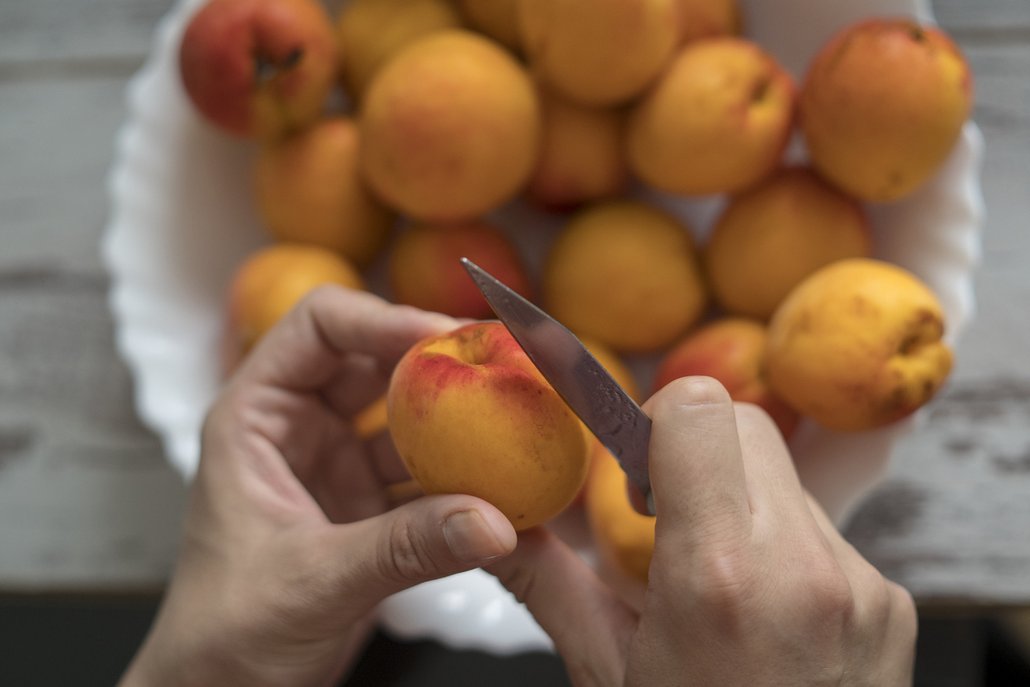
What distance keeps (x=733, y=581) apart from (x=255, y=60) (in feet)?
1.89

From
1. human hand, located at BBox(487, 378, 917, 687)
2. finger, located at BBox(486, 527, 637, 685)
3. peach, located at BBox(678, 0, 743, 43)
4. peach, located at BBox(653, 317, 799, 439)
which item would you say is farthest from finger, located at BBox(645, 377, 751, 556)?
peach, located at BBox(678, 0, 743, 43)

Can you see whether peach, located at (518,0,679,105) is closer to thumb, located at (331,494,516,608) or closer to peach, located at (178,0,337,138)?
peach, located at (178,0,337,138)

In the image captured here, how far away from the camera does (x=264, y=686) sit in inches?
23.8

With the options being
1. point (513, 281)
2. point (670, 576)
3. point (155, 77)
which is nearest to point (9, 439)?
point (155, 77)

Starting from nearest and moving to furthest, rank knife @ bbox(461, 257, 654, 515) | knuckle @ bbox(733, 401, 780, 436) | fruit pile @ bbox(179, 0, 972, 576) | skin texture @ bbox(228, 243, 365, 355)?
knife @ bbox(461, 257, 654, 515) < knuckle @ bbox(733, 401, 780, 436) < fruit pile @ bbox(179, 0, 972, 576) < skin texture @ bbox(228, 243, 365, 355)

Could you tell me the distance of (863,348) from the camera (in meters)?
0.61

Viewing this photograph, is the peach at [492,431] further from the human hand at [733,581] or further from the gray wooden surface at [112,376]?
the gray wooden surface at [112,376]

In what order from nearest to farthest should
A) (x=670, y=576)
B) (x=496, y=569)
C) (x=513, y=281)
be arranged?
(x=670, y=576), (x=496, y=569), (x=513, y=281)

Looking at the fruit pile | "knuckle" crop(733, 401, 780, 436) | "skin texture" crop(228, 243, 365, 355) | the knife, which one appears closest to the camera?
the knife

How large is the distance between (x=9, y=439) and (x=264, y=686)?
0.49 m

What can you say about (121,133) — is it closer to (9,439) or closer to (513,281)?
(9,439)

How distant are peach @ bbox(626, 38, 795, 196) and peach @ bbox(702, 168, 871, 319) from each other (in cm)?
2

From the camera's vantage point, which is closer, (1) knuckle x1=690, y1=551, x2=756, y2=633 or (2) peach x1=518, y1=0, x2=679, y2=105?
(1) knuckle x1=690, y1=551, x2=756, y2=633

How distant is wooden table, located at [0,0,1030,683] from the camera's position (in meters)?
0.79
